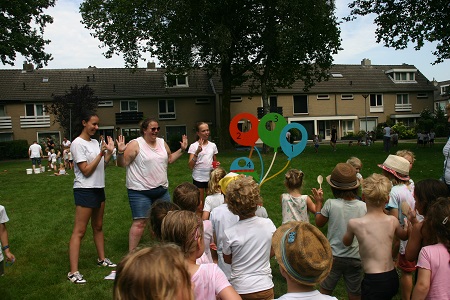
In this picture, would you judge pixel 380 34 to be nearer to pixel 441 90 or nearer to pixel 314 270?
pixel 314 270

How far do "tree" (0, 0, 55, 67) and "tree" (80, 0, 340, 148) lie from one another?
8.59 ft

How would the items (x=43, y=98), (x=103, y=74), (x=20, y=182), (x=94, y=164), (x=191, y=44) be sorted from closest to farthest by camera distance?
(x=94, y=164) → (x=20, y=182) → (x=191, y=44) → (x=43, y=98) → (x=103, y=74)

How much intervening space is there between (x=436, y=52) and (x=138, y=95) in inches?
964

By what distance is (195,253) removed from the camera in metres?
2.41

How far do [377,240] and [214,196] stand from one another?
1883 millimetres

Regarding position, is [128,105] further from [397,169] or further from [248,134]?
[397,169]

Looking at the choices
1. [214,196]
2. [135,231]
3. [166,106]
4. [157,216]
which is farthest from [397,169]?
[166,106]

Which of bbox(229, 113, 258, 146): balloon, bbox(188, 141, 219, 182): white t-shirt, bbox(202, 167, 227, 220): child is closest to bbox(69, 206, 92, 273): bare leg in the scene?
bbox(202, 167, 227, 220): child

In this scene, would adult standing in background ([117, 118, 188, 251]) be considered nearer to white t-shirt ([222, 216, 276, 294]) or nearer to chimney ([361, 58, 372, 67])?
white t-shirt ([222, 216, 276, 294])

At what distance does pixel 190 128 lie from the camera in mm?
36906

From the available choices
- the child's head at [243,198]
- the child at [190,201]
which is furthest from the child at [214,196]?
the child's head at [243,198]

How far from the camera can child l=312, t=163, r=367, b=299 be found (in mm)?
3469

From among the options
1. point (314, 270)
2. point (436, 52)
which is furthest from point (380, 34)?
point (314, 270)

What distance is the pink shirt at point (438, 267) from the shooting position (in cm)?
243
